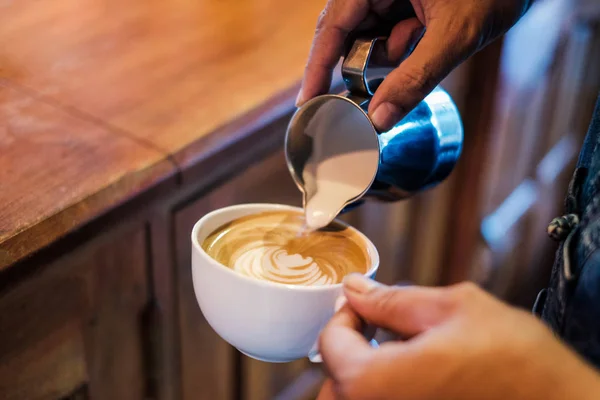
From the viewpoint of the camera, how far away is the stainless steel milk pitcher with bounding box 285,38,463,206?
61 centimetres

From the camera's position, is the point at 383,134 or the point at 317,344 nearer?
the point at 317,344

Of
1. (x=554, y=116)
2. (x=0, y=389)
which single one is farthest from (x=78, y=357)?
(x=554, y=116)

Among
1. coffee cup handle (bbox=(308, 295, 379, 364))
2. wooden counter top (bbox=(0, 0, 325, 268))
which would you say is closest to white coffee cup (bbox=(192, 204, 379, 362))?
coffee cup handle (bbox=(308, 295, 379, 364))

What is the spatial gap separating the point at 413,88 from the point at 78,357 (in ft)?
1.49

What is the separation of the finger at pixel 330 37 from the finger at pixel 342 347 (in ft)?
0.96

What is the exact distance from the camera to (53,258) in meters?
0.62

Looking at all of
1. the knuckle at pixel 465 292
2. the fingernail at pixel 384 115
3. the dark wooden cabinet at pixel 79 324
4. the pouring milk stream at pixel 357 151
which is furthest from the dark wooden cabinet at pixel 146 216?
the knuckle at pixel 465 292

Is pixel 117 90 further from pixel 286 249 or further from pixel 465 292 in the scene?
pixel 465 292

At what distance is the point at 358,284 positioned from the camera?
0.48 m

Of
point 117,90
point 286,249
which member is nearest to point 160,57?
point 117,90

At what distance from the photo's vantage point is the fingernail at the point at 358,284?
18.7 inches

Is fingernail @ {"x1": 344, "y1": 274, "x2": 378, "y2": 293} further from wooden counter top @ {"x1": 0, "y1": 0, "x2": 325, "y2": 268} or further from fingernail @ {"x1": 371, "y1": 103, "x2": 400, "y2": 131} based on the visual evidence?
wooden counter top @ {"x1": 0, "y1": 0, "x2": 325, "y2": 268}

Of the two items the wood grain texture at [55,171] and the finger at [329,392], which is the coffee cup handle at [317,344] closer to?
the finger at [329,392]

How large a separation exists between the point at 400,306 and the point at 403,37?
35 cm
